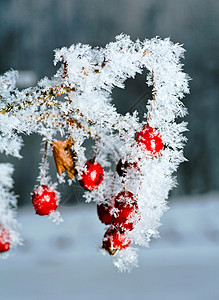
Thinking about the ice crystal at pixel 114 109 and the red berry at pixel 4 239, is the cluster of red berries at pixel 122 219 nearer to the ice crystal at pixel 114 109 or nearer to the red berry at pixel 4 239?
the ice crystal at pixel 114 109

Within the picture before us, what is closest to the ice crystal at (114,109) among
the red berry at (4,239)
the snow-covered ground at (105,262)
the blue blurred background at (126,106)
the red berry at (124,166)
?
the red berry at (124,166)

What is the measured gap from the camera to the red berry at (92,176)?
1.34 feet

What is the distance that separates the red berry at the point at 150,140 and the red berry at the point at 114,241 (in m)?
0.10

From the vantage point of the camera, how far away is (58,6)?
216cm

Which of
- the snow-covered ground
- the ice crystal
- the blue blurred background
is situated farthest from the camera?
the blue blurred background

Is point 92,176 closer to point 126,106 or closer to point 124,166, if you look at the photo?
point 124,166

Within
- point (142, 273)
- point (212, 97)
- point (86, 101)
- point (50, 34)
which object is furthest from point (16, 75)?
point (212, 97)

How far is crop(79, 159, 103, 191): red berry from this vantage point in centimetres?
41

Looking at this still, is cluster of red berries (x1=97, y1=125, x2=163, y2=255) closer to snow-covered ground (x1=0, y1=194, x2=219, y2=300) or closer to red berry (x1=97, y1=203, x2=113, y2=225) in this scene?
red berry (x1=97, y1=203, x2=113, y2=225)

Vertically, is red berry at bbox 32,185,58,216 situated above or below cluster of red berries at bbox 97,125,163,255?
above

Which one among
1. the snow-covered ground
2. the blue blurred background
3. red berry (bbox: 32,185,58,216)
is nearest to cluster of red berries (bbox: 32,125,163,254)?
red berry (bbox: 32,185,58,216)

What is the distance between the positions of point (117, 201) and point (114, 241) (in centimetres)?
5

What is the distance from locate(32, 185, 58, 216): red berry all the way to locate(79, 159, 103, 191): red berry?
0.19 feet

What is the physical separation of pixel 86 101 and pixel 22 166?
6.39ft
